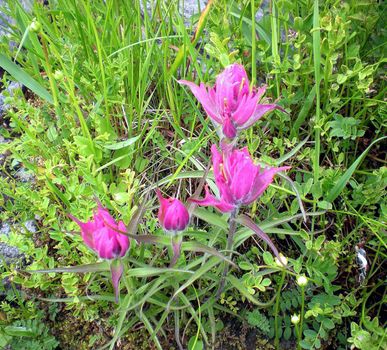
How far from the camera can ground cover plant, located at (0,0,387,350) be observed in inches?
47.4

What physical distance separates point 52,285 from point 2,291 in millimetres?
225

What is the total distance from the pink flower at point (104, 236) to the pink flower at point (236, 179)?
8.0 inches

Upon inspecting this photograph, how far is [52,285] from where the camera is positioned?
1462mm

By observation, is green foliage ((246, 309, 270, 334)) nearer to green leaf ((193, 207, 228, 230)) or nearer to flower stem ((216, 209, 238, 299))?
flower stem ((216, 209, 238, 299))

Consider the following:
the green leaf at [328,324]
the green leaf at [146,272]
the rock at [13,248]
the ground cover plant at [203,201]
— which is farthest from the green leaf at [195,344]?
the rock at [13,248]

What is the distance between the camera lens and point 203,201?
1041 millimetres

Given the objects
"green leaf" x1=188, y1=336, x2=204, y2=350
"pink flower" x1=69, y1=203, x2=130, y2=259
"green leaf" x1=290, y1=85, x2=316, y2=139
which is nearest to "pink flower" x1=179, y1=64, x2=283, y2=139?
"pink flower" x1=69, y1=203, x2=130, y2=259

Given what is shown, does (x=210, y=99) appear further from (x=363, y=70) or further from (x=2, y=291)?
(x=2, y=291)

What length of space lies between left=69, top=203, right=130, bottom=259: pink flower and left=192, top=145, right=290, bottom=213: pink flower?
204 mm

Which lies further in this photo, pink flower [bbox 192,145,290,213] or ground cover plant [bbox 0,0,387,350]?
ground cover plant [bbox 0,0,387,350]

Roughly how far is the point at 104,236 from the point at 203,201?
0.79 feet

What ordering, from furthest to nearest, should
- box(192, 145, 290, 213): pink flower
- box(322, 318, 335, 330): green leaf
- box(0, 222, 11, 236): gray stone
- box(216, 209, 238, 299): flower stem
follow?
box(0, 222, 11, 236): gray stone
box(322, 318, 335, 330): green leaf
box(216, 209, 238, 299): flower stem
box(192, 145, 290, 213): pink flower

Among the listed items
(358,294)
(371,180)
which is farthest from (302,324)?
(371,180)

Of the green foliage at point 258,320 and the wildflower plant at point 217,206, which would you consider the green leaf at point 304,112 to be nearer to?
the wildflower plant at point 217,206
